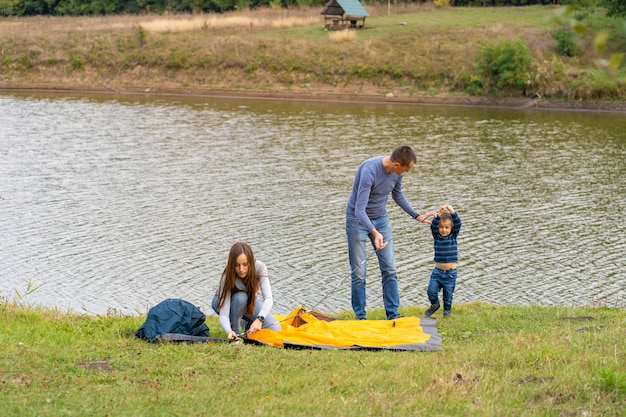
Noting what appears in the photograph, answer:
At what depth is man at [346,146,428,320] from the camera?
976 cm

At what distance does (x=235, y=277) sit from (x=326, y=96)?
4393cm

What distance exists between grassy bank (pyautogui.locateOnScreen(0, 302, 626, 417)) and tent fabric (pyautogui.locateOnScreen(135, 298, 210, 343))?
20 cm

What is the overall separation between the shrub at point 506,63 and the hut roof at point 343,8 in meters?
14.0

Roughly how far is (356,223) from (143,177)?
672 inches

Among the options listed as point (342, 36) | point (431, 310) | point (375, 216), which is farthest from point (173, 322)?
point (342, 36)

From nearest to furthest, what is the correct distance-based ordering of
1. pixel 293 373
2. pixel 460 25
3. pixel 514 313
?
pixel 293 373
pixel 514 313
pixel 460 25

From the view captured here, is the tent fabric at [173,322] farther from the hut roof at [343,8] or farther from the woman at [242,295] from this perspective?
the hut roof at [343,8]

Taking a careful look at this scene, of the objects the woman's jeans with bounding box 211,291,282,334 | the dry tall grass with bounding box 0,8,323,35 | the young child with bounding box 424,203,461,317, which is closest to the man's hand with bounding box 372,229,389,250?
the young child with bounding box 424,203,461,317

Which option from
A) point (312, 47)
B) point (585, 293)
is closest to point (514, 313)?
point (585, 293)

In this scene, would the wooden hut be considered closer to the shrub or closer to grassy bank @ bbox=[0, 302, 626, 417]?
the shrub

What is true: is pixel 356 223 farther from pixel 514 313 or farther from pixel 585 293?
pixel 585 293

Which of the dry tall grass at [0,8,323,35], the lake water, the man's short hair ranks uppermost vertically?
the dry tall grass at [0,8,323,35]

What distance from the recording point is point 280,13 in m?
70.8

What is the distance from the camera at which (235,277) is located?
914 cm
